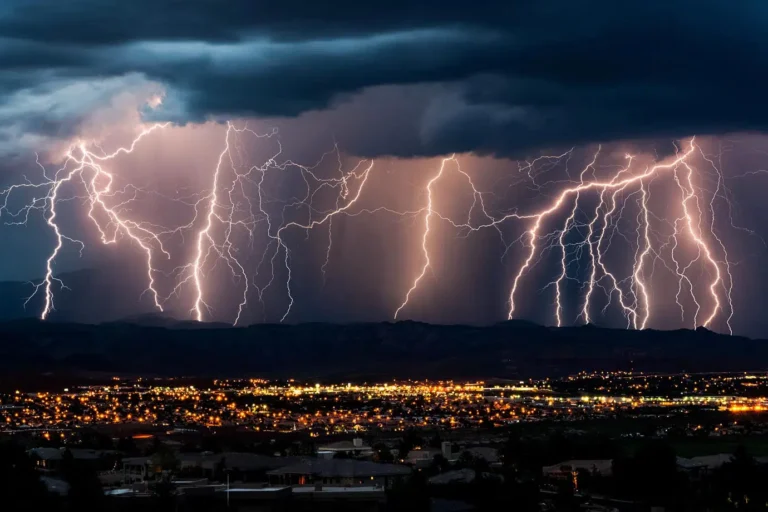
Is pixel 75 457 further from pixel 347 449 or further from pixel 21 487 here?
pixel 21 487

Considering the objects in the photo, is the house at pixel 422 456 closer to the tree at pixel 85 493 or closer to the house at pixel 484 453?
the house at pixel 484 453

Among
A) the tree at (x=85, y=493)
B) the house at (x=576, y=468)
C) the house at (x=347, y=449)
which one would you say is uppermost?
the house at (x=347, y=449)

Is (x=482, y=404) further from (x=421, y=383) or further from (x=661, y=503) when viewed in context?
(x=661, y=503)

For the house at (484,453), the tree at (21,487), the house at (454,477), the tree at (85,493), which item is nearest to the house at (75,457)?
the tree at (85,493)

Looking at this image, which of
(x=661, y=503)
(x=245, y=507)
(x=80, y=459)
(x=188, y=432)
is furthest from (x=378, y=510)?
(x=188, y=432)

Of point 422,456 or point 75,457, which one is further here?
point 422,456

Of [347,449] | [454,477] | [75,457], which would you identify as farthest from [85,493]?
[347,449]
